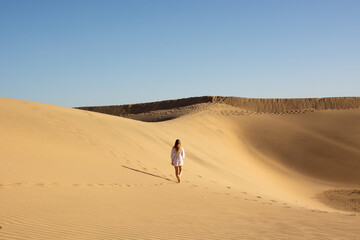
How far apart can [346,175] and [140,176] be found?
1356 centimetres

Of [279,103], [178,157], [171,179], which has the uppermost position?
[279,103]

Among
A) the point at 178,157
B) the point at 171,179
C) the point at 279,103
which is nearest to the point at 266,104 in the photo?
the point at 279,103

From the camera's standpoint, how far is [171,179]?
37.0ft

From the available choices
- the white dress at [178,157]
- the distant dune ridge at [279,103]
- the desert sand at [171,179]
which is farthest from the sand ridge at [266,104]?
the white dress at [178,157]

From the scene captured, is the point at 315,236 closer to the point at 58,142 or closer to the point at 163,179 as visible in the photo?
the point at 163,179

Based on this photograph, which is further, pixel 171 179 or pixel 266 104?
pixel 266 104

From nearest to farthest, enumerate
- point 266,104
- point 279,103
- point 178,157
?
point 178,157, point 266,104, point 279,103

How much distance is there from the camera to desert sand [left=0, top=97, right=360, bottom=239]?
18.1 feet

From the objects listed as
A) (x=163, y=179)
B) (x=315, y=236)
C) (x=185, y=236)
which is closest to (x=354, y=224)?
(x=315, y=236)

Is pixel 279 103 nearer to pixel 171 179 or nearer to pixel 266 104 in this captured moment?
pixel 266 104

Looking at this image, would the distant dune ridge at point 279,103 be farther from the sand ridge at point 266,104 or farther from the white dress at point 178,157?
the white dress at point 178,157

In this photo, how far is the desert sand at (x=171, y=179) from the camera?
18.1 feet

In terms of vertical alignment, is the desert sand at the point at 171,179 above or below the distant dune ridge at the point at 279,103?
below

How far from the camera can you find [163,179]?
1099 centimetres
